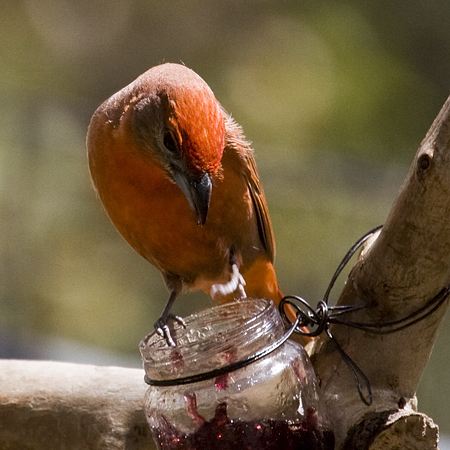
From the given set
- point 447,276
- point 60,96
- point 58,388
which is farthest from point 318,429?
point 60,96

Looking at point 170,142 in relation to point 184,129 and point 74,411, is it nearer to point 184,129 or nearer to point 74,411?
point 184,129

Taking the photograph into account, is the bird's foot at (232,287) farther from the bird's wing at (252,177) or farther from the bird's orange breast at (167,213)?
the bird's wing at (252,177)

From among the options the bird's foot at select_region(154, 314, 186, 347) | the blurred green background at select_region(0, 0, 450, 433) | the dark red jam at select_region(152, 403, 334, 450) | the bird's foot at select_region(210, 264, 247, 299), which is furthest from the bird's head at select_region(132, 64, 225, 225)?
the blurred green background at select_region(0, 0, 450, 433)

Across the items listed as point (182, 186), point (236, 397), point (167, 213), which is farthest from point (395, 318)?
point (167, 213)

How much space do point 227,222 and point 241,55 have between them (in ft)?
12.2

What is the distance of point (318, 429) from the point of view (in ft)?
6.53

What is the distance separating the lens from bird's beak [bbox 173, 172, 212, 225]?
7.96 ft

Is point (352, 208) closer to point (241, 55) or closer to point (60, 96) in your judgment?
point (241, 55)

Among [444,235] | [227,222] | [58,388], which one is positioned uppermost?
[444,235]

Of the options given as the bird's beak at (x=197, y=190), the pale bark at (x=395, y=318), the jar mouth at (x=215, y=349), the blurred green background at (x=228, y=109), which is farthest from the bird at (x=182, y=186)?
the blurred green background at (x=228, y=109)

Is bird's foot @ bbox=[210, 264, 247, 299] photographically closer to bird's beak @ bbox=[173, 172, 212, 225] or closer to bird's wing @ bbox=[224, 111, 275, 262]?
bird's wing @ bbox=[224, 111, 275, 262]

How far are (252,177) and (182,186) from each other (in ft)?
2.10

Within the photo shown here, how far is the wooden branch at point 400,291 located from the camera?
1.98 metres

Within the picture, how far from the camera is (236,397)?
190 centimetres
